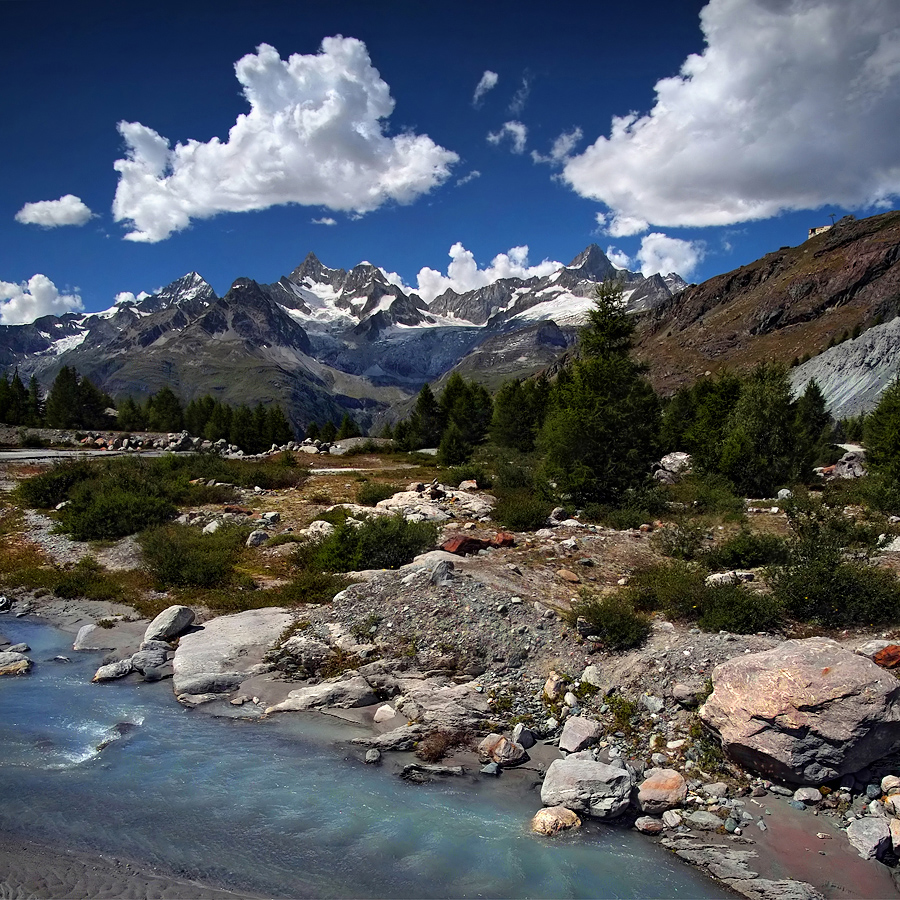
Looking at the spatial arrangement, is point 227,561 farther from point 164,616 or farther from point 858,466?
point 858,466

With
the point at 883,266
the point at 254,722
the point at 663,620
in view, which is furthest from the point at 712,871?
the point at 883,266

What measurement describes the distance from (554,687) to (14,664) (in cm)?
1229

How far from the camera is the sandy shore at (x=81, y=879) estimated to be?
22.7 feet

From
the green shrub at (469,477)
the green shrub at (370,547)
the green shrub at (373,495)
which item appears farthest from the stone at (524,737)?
the green shrub at (469,477)

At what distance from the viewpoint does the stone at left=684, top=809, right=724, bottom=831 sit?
8.50 m

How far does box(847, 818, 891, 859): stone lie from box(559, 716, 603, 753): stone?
3.79m

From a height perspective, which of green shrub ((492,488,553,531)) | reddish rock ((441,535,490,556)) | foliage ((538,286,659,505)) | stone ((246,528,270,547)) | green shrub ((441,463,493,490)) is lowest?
stone ((246,528,270,547))

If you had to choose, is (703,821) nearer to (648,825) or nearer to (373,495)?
(648,825)

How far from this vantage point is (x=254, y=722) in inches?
452

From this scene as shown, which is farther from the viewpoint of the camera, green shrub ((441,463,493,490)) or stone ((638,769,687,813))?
green shrub ((441,463,493,490))

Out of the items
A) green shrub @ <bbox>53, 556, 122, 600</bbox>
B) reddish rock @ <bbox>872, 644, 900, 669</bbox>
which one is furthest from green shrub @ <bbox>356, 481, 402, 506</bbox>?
reddish rock @ <bbox>872, 644, 900, 669</bbox>

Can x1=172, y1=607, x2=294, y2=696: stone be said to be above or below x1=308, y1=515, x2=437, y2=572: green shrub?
below

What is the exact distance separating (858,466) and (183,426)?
10477 centimetres

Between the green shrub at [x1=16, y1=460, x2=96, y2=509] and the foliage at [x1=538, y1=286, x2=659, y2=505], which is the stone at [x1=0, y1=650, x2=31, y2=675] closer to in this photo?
the green shrub at [x1=16, y1=460, x2=96, y2=509]
